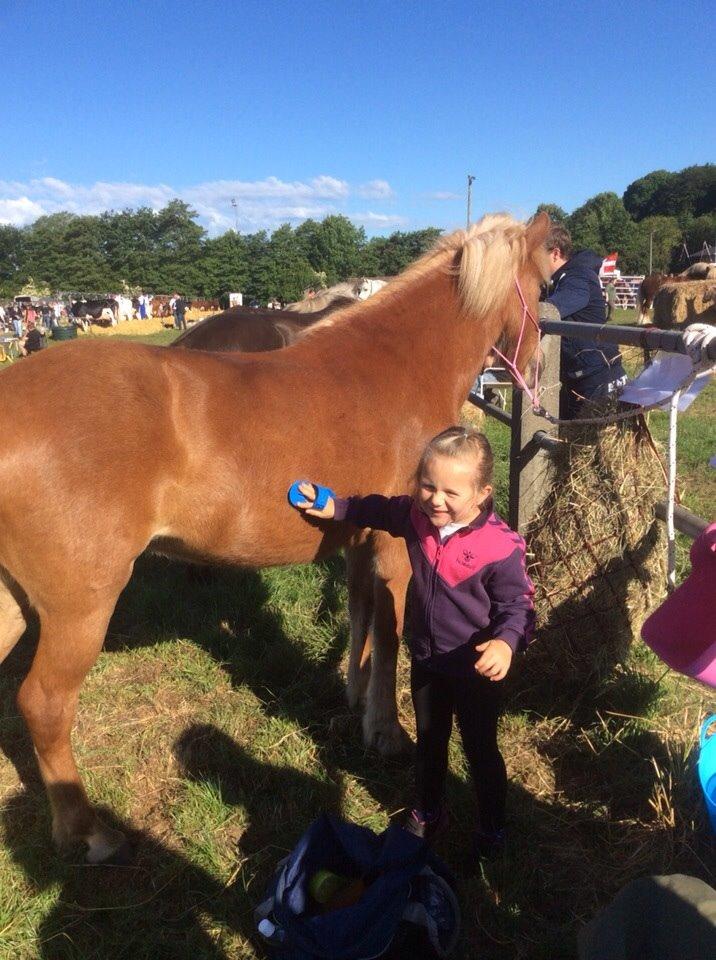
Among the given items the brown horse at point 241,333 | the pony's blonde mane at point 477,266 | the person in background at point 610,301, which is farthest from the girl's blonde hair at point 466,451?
the brown horse at point 241,333

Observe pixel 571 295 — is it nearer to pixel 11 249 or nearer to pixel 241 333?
pixel 241 333

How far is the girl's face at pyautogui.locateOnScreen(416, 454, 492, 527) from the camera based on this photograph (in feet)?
6.47

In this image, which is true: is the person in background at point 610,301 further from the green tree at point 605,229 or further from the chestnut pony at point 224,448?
the green tree at point 605,229

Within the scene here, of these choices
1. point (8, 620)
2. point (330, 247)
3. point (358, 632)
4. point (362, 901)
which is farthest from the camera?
point (330, 247)

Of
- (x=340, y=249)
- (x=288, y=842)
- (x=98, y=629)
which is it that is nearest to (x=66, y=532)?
(x=98, y=629)

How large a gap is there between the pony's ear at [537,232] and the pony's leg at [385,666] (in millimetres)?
1539

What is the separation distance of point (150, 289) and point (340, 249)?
2477cm

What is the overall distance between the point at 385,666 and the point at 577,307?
2.69 m

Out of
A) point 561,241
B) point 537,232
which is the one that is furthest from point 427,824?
point 561,241

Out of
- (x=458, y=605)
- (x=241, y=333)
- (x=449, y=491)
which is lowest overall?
(x=458, y=605)

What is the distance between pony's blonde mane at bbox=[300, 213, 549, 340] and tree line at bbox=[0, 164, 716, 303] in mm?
59738

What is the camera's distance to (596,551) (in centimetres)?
274

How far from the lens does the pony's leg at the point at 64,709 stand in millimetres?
2133

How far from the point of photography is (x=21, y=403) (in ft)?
6.76
